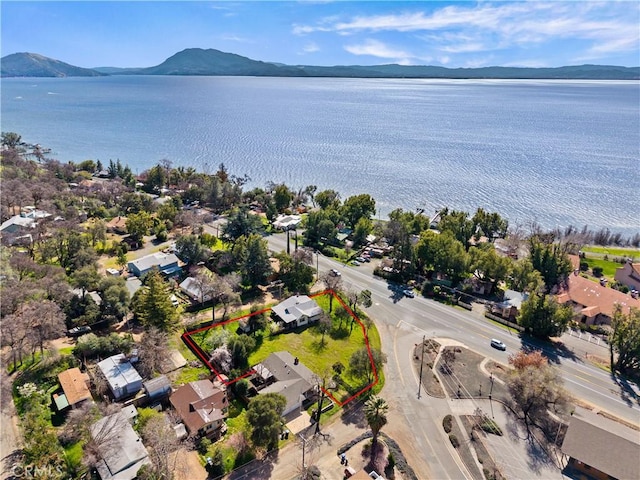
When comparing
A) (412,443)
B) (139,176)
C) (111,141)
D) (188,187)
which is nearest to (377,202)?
(188,187)

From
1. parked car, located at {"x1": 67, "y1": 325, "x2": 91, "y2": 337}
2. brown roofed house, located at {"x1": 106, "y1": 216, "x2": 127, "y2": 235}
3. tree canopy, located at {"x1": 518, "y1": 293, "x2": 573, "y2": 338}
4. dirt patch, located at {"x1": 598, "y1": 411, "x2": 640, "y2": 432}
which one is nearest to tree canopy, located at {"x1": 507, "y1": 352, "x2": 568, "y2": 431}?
dirt patch, located at {"x1": 598, "y1": 411, "x2": 640, "y2": 432}

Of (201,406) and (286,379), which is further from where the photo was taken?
(286,379)

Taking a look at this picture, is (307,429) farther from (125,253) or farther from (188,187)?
(188,187)

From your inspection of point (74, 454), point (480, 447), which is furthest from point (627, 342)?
point (74, 454)

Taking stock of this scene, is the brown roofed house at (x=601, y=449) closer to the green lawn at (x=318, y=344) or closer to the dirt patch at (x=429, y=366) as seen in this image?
the dirt patch at (x=429, y=366)

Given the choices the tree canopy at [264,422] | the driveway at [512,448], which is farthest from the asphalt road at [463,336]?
the tree canopy at [264,422]

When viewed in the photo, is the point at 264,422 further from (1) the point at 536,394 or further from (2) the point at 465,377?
(1) the point at 536,394
